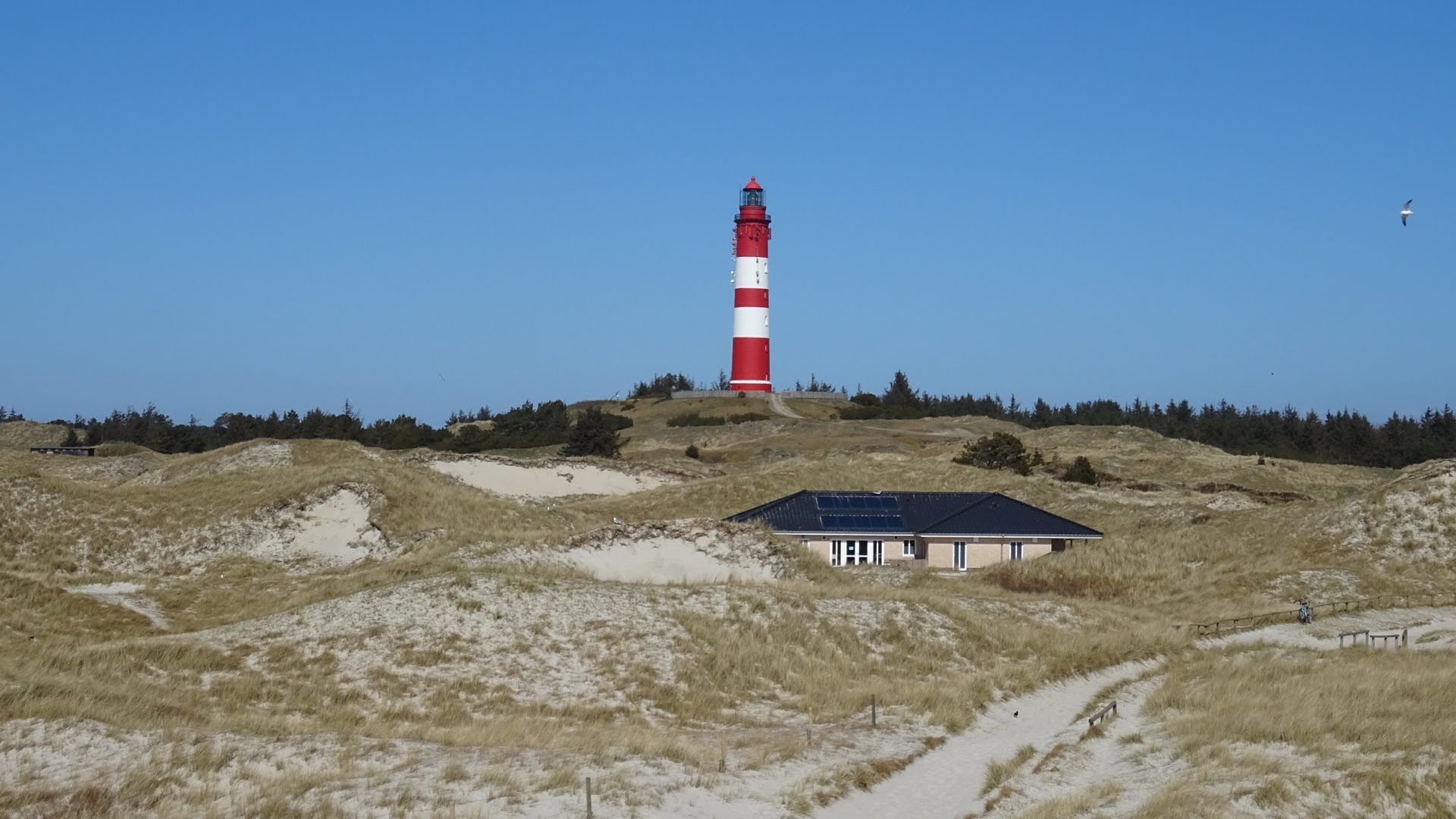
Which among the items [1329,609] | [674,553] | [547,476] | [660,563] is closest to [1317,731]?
[1329,609]

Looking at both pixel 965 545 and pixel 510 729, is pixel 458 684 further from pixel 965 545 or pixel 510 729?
pixel 965 545

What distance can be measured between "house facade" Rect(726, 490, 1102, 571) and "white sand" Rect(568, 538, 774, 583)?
4.65 metres

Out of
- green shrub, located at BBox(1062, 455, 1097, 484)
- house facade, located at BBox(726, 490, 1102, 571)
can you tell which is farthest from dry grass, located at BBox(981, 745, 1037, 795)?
green shrub, located at BBox(1062, 455, 1097, 484)

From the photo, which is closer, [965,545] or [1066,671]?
[1066,671]

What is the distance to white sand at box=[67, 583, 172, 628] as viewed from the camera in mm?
43406

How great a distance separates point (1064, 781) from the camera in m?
25.2

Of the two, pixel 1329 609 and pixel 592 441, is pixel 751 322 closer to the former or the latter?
pixel 592 441

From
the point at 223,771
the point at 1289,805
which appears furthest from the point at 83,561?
the point at 1289,805

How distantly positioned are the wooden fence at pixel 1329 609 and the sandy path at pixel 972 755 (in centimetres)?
787

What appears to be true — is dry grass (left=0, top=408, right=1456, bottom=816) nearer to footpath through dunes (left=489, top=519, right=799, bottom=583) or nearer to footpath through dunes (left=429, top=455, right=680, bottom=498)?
footpath through dunes (left=489, top=519, right=799, bottom=583)

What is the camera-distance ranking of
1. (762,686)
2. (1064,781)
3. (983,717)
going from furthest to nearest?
(762,686) < (983,717) < (1064,781)

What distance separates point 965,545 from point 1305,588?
507 inches

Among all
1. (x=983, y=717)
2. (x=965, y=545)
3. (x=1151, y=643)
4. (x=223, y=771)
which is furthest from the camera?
(x=965, y=545)

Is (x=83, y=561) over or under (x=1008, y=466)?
under
